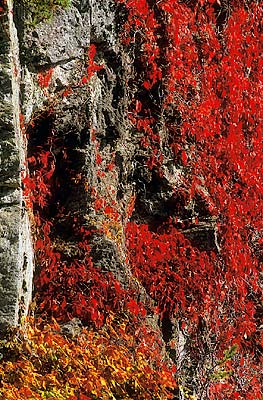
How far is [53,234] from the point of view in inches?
294

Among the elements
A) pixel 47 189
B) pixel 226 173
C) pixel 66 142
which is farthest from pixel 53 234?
pixel 226 173

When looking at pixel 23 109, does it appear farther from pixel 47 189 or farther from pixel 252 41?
pixel 252 41

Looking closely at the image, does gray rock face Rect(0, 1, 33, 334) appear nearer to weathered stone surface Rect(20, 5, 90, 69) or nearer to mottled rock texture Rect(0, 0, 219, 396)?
mottled rock texture Rect(0, 0, 219, 396)

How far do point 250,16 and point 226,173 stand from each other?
10.9 ft

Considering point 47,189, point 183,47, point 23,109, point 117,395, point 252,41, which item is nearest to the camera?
point 117,395

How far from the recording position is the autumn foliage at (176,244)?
644cm

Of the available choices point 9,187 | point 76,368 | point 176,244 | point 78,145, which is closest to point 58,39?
point 78,145

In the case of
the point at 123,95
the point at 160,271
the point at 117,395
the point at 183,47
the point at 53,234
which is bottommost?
the point at 117,395

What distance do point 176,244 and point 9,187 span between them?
321 cm

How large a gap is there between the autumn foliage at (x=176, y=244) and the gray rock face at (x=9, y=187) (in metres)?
0.44

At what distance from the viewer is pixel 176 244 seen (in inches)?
344

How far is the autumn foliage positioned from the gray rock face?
44cm

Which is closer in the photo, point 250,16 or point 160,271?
point 160,271

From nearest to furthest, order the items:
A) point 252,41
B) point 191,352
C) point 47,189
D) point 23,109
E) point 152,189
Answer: point 23,109
point 47,189
point 191,352
point 152,189
point 252,41
